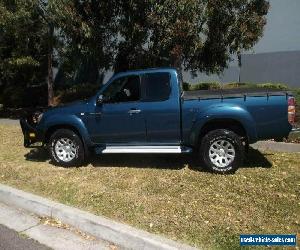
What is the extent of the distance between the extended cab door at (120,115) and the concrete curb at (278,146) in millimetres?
3062

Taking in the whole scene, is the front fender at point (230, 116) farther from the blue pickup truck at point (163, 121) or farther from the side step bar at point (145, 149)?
the side step bar at point (145, 149)

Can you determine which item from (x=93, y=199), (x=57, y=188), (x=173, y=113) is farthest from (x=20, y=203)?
(x=173, y=113)

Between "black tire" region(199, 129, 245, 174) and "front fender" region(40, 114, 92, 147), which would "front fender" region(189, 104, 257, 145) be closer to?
"black tire" region(199, 129, 245, 174)

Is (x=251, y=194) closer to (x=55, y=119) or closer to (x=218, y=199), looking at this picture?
(x=218, y=199)

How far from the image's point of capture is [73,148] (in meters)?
8.18

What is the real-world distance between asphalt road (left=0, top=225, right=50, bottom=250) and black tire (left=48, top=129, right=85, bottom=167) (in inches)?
103

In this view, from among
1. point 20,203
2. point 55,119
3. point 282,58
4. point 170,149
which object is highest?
point 282,58

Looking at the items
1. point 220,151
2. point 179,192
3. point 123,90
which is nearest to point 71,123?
point 123,90

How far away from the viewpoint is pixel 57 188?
694cm

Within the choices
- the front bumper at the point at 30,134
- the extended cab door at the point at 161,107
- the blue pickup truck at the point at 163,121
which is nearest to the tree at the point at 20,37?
the front bumper at the point at 30,134

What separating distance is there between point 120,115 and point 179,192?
2011 millimetres

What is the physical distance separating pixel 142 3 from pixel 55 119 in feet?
16.1

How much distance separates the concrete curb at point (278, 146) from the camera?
907 cm

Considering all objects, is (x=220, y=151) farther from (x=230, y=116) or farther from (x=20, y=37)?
(x=20, y=37)
